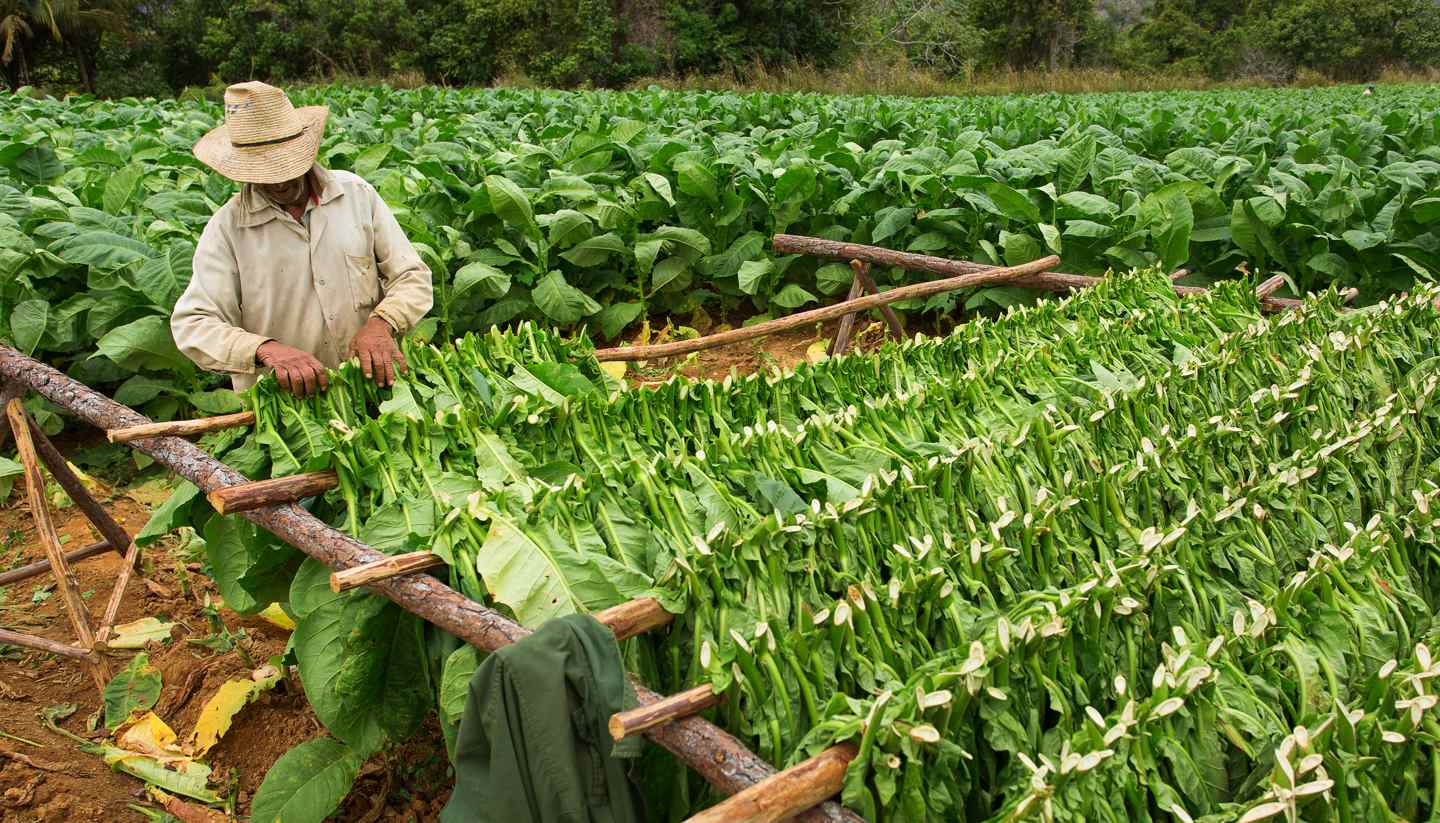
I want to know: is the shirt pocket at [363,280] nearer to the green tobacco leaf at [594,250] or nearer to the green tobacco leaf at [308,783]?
the green tobacco leaf at [308,783]

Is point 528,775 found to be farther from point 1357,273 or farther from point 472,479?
point 1357,273

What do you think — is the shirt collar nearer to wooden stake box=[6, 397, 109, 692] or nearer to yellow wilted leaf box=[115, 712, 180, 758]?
wooden stake box=[6, 397, 109, 692]

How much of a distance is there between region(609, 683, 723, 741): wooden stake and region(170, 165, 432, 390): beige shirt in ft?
6.97

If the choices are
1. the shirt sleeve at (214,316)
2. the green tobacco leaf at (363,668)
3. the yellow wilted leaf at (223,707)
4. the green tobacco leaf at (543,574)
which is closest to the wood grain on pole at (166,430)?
the shirt sleeve at (214,316)

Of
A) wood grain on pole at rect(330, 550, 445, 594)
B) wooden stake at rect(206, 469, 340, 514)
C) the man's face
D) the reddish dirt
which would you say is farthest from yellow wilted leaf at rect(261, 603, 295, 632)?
wood grain on pole at rect(330, 550, 445, 594)

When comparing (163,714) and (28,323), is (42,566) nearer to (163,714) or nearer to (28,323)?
(163,714)

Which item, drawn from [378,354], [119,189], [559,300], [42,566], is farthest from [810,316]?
[119,189]

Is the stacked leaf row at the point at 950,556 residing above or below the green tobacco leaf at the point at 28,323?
above

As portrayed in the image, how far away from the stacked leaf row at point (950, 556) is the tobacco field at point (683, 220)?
107 inches

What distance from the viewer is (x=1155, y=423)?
3.18 metres

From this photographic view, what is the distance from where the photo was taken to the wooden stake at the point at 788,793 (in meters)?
1.49

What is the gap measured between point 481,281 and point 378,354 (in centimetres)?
303

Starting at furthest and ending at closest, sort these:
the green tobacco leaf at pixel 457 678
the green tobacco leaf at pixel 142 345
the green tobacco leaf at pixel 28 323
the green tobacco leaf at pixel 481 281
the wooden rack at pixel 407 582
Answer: the green tobacco leaf at pixel 481 281 < the green tobacco leaf at pixel 28 323 < the green tobacco leaf at pixel 142 345 < the green tobacco leaf at pixel 457 678 < the wooden rack at pixel 407 582

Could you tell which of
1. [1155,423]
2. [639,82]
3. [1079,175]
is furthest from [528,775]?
[639,82]
